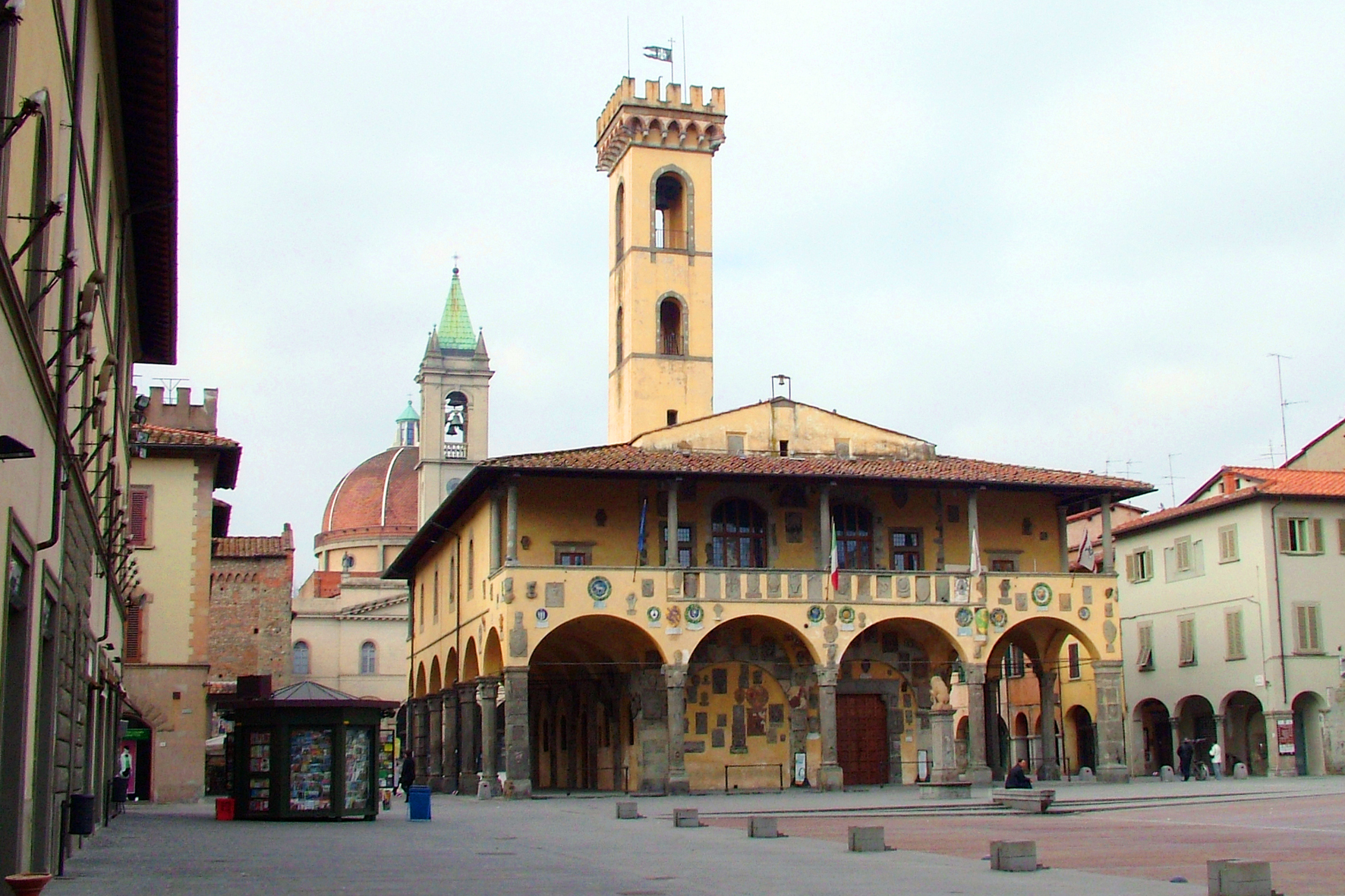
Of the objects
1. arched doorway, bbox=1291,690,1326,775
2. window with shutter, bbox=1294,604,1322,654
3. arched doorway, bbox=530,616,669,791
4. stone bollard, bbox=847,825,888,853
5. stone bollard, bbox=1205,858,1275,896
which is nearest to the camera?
stone bollard, bbox=1205,858,1275,896

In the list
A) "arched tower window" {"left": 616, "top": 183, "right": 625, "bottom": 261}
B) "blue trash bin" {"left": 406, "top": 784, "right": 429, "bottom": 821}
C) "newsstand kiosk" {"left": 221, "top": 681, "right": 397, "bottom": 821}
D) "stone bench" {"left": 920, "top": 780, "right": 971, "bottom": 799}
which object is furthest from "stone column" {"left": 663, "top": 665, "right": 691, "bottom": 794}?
"arched tower window" {"left": 616, "top": 183, "right": 625, "bottom": 261}

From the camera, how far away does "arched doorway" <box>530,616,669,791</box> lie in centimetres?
3819

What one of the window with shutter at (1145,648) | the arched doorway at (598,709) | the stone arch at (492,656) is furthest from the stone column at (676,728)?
the window with shutter at (1145,648)

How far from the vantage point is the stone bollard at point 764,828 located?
67.3ft

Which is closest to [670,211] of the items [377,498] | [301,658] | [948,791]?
[948,791]

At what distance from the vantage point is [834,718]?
1446 inches

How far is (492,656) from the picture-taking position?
3828cm

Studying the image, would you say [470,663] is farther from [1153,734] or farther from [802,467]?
[1153,734]

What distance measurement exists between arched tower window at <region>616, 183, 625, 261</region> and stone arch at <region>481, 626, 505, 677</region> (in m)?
12.7

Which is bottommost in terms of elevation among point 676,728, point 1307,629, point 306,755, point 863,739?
point 863,739

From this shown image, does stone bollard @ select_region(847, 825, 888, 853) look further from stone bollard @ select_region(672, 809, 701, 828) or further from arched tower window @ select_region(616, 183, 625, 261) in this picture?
arched tower window @ select_region(616, 183, 625, 261)

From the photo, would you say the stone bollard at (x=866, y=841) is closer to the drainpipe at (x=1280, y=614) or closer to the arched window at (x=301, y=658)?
the drainpipe at (x=1280, y=614)

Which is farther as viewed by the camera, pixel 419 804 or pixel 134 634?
pixel 134 634

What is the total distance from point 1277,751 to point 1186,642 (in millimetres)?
5234
